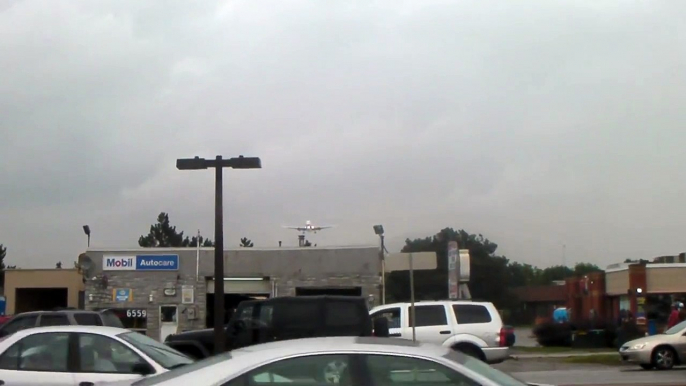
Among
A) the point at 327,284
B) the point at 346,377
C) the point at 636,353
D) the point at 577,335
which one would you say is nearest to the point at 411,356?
the point at 346,377

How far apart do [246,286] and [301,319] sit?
17.8 meters

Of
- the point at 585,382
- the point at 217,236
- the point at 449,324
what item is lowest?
the point at 585,382

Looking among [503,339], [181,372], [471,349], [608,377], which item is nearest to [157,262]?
[471,349]

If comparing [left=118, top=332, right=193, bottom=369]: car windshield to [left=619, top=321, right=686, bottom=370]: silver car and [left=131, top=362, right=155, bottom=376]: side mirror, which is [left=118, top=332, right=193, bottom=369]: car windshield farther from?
[left=619, top=321, right=686, bottom=370]: silver car

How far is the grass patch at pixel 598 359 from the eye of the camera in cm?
2584

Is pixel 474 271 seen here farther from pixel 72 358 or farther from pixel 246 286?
pixel 72 358

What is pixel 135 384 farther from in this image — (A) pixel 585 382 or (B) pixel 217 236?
(A) pixel 585 382

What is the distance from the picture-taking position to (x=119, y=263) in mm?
33312

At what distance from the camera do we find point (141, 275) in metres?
33.2

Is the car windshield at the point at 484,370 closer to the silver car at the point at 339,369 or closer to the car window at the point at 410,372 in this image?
the silver car at the point at 339,369

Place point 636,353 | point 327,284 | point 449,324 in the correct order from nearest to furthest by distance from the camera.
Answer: point 449,324 → point 636,353 → point 327,284

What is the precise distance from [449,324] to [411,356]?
13.5 m

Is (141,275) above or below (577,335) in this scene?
above

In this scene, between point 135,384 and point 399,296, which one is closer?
point 135,384
